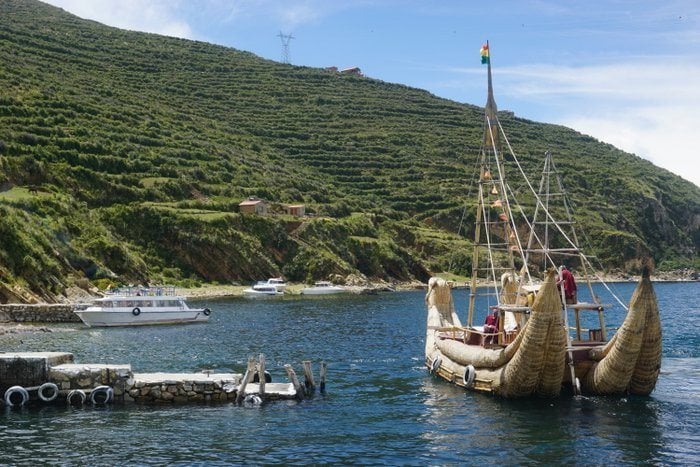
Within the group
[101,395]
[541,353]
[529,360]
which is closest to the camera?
[541,353]

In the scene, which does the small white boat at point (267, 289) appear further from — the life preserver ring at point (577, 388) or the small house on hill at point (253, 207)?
the life preserver ring at point (577, 388)

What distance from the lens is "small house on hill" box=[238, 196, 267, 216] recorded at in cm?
12031

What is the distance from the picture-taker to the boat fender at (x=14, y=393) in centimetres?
3056

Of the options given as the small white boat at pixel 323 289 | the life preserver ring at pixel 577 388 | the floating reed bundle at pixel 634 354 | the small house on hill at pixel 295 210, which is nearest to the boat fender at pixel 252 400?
the life preserver ring at pixel 577 388

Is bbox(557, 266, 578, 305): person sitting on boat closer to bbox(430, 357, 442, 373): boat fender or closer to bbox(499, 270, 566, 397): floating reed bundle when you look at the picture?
bbox(499, 270, 566, 397): floating reed bundle

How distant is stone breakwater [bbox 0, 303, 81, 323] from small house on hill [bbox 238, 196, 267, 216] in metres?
54.7

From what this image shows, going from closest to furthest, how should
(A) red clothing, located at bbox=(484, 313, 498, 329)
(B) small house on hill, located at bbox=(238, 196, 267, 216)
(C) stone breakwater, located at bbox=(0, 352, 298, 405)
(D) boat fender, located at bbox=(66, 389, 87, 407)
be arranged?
1. (D) boat fender, located at bbox=(66, 389, 87, 407)
2. (C) stone breakwater, located at bbox=(0, 352, 298, 405)
3. (A) red clothing, located at bbox=(484, 313, 498, 329)
4. (B) small house on hill, located at bbox=(238, 196, 267, 216)

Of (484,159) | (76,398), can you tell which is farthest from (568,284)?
(76,398)

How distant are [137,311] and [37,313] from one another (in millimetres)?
8389

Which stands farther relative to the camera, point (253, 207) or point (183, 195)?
point (183, 195)

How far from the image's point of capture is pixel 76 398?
31078 mm

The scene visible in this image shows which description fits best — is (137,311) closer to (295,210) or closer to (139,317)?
(139,317)

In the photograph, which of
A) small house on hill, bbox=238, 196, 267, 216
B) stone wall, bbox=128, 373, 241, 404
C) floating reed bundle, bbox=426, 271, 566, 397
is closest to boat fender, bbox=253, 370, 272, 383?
stone wall, bbox=128, 373, 241, 404

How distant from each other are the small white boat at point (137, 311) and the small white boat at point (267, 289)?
1201 inches
